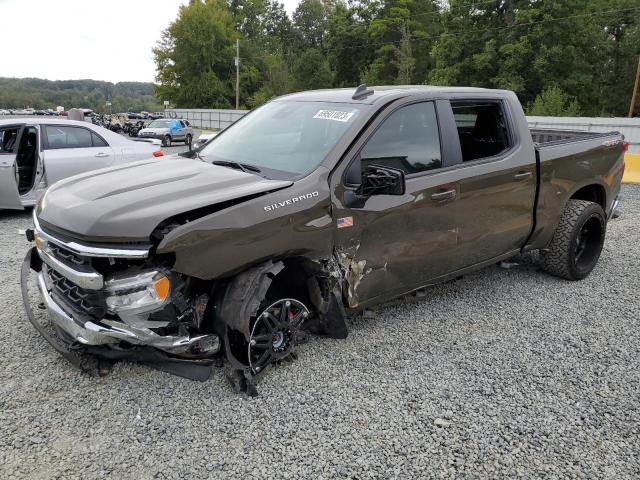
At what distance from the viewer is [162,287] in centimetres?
277

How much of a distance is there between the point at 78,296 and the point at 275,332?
1149 mm

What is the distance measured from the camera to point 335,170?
3.33 m

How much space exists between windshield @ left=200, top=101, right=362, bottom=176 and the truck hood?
26cm

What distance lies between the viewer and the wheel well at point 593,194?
529 cm

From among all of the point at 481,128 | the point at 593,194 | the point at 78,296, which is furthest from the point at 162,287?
the point at 593,194

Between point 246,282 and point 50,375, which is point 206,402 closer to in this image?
point 246,282

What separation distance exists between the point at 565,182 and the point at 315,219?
2.82m

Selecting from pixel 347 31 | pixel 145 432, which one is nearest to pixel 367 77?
pixel 347 31

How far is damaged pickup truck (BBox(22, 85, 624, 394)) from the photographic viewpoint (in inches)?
110

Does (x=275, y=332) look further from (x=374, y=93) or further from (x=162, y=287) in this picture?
(x=374, y=93)

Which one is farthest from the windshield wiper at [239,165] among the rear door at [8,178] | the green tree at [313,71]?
→ the green tree at [313,71]

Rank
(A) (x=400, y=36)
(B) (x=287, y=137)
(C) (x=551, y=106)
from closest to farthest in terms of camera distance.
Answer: (B) (x=287, y=137) < (C) (x=551, y=106) < (A) (x=400, y=36)

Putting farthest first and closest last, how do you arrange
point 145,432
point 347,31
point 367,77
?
point 347,31 < point 367,77 < point 145,432

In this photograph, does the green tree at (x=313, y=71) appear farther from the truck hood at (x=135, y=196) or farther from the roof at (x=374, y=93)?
the truck hood at (x=135, y=196)
